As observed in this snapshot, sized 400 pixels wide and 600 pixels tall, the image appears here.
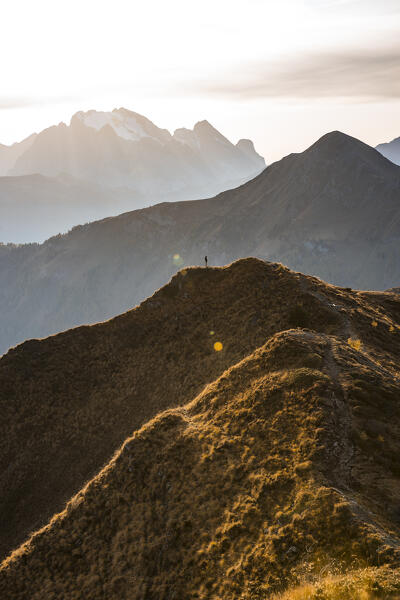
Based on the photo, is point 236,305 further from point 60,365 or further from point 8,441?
point 8,441

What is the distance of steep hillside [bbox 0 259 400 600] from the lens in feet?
52.0

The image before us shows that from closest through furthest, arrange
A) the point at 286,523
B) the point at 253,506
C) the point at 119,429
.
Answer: the point at 286,523, the point at 253,506, the point at 119,429

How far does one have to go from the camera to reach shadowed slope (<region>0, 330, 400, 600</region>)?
52.3 feet

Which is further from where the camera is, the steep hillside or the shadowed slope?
the shadowed slope

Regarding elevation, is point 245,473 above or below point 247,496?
above

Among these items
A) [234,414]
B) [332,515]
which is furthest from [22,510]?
[332,515]

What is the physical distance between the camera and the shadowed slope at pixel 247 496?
15945mm

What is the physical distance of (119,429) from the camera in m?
36.2

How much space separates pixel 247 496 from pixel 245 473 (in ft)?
4.69

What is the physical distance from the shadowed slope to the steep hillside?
2.8 inches

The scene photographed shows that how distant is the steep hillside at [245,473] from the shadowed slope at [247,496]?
0.07 m

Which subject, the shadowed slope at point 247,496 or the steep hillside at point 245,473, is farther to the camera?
the shadowed slope at point 247,496

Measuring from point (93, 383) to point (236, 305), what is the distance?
1620 cm

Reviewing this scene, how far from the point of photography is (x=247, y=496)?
19438mm
